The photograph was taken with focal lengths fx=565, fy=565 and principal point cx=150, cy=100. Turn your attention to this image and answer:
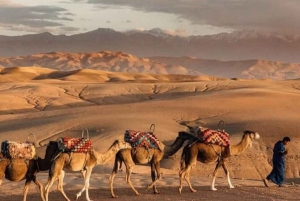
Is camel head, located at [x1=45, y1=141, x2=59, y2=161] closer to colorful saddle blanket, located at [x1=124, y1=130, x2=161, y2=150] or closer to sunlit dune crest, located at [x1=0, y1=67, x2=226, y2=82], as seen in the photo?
colorful saddle blanket, located at [x1=124, y1=130, x2=161, y2=150]

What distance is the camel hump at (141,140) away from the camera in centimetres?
1452

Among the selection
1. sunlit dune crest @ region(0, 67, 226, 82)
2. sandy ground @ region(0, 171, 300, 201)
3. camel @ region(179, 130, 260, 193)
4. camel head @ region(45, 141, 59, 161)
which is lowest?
sunlit dune crest @ region(0, 67, 226, 82)

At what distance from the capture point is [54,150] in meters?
13.2

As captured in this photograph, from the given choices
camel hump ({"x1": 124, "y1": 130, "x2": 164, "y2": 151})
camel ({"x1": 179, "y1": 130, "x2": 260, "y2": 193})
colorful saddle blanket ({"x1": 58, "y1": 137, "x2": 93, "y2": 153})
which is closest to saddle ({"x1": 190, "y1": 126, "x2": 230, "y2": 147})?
camel ({"x1": 179, "y1": 130, "x2": 260, "y2": 193})

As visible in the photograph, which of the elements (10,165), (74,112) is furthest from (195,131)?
(74,112)

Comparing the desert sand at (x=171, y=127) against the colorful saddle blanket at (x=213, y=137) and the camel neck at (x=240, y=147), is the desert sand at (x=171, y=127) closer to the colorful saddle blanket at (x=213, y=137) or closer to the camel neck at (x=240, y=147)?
the camel neck at (x=240, y=147)

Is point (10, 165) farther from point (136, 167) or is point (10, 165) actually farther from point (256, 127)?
point (256, 127)

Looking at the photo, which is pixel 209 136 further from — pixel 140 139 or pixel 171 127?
pixel 171 127

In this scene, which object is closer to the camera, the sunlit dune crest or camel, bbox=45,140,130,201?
camel, bbox=45,140,130,201

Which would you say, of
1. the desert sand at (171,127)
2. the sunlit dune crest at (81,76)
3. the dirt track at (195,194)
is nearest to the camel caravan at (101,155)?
the dirt track at (195,194)

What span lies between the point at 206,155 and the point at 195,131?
28.2 inches

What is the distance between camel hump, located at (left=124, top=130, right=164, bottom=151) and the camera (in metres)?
14.5

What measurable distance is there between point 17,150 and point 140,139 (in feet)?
Answer: 10.9

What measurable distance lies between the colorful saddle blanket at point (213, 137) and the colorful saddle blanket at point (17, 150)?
456cm
